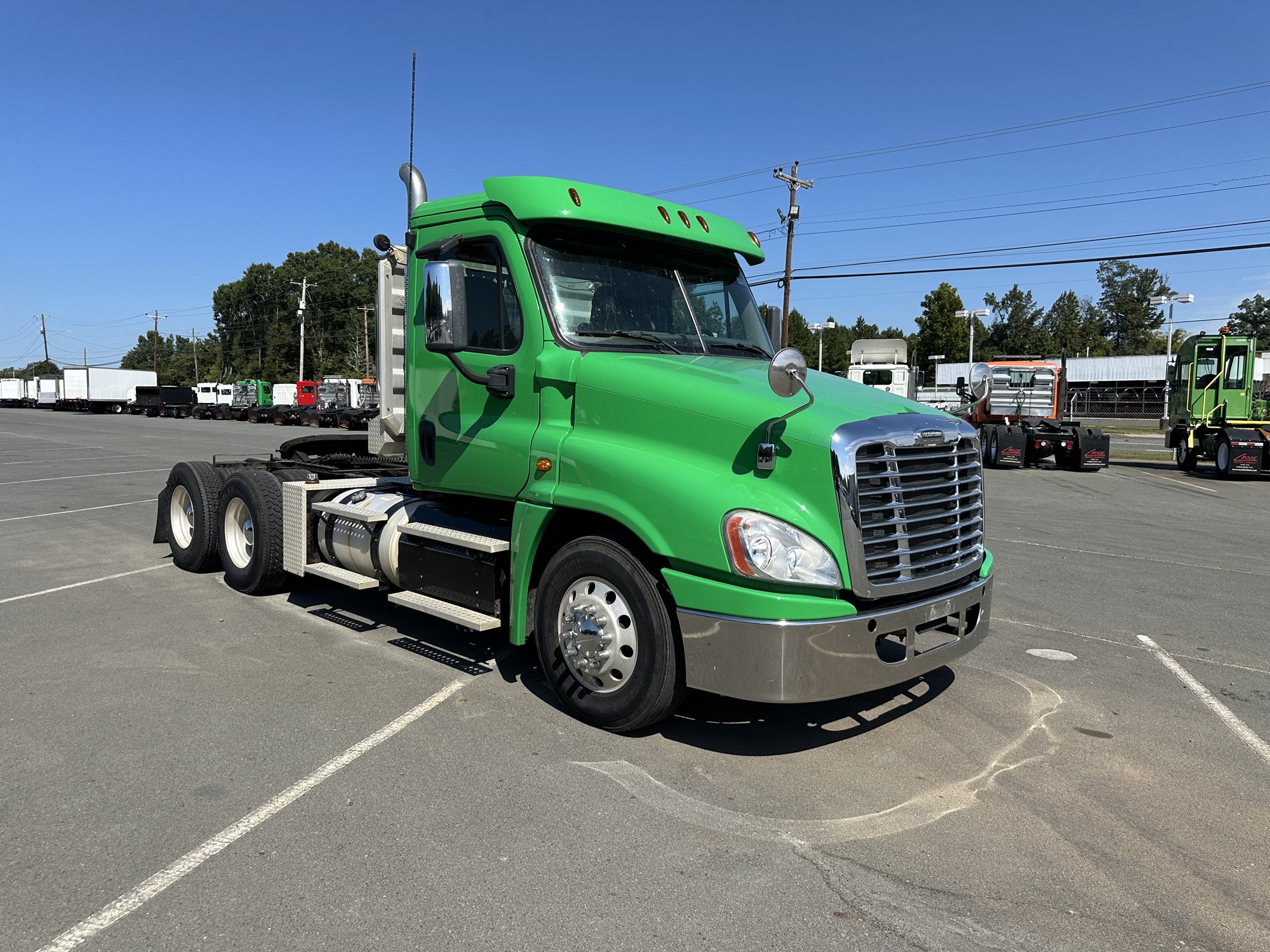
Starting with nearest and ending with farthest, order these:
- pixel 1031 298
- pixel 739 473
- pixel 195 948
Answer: pixel 195 948 < pixel 739 473 < pixel 1031 298

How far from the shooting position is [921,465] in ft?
13.7

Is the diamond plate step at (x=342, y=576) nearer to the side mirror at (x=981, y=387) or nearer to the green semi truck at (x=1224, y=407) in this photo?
the side mirror at (x=981, y=387)

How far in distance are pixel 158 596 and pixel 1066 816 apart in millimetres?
6865

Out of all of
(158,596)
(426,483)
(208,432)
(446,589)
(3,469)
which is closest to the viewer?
(446,589)

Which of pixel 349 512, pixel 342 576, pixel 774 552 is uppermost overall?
pixel 774 552

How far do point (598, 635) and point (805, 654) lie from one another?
42.8 inches

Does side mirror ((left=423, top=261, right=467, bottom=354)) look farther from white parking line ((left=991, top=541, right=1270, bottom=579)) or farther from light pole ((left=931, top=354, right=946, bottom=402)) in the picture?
light pole ((left=931, top=354, right=946, bottom=402))

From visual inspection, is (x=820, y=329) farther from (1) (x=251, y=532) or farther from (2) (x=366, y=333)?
(1) (x=251, y=532)

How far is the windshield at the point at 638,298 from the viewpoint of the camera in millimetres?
4777

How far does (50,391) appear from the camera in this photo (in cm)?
7444

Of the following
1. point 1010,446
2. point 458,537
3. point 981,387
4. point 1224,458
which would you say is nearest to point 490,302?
point 458,537

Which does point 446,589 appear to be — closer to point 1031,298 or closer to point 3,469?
point 3,469

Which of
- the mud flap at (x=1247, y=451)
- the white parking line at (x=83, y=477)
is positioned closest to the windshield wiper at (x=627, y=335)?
the white parking line at (x=83, y=477)

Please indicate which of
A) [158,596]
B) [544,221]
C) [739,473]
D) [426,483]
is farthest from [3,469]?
[739,473]
